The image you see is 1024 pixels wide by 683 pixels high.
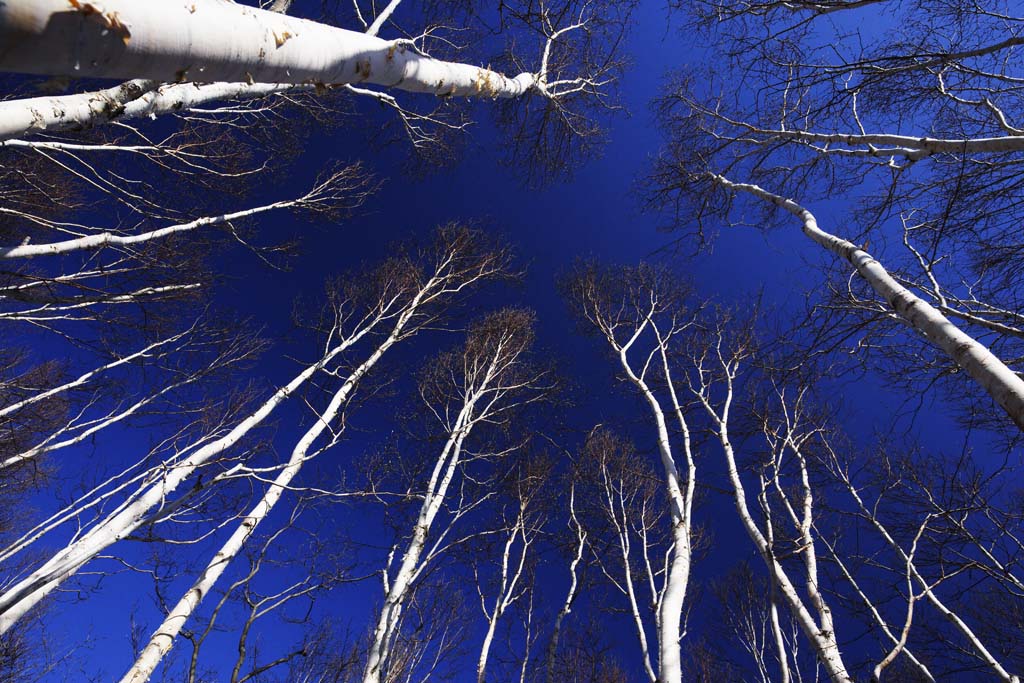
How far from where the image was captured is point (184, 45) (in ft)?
3.97

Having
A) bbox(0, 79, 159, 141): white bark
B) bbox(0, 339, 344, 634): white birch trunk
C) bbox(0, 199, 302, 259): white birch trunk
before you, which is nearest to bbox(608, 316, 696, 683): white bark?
bbox(0, 339, 344, 634): white birch trunk

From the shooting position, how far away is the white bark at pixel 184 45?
2.99 feet

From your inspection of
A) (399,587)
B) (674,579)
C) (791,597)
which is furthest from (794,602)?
(399,587)

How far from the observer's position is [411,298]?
306 inches

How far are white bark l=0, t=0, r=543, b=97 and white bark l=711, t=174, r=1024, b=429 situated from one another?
297cm

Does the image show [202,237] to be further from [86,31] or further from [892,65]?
[892,65]

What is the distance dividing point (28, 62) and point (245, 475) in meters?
2.33

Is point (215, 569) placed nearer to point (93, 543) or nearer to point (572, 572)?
point (93, 543)

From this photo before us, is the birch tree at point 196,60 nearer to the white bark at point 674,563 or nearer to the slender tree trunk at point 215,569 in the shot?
the slender tree trunk at point 215,569

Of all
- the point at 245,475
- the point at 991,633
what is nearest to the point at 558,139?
the point at 245,475

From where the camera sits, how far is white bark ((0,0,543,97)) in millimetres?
912

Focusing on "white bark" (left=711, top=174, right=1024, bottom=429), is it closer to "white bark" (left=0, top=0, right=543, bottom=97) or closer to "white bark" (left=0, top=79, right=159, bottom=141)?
"white bark" (left=0, top=0, right=543, bottom=97)

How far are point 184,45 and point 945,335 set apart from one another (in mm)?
3324

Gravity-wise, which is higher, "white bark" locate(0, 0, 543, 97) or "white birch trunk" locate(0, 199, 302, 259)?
"white birch trunk" locate(0, 199, 302, 259)
